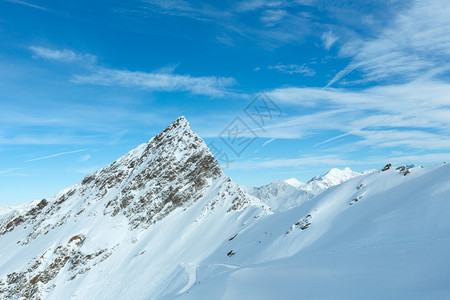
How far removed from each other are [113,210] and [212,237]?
82.8 ft

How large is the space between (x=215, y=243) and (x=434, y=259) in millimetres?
33899

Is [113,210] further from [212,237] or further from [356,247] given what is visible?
[356,247]

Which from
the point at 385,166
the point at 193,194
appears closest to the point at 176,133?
the point at 193,194

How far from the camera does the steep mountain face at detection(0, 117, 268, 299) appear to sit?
4928 cm

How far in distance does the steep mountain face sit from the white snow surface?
0.76ft

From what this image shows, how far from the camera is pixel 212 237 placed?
45.2 meters

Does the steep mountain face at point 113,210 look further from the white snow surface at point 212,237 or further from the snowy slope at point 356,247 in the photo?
the snowy slope at point 356,247

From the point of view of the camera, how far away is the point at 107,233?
5275 cm

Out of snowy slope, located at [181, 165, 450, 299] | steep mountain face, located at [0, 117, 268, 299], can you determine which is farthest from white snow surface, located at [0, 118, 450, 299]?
steep mountain face, located at [0, 117, 268, 299]

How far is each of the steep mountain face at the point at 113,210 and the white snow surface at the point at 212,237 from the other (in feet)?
0.76

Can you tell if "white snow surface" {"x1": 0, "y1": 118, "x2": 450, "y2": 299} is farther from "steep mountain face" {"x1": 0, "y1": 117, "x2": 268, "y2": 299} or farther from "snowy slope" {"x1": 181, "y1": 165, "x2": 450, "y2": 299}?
"steep mountain face" {"x1": 0, "y1": 117, "x2": 268, "y2": 299}

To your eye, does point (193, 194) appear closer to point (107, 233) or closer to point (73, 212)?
point (107, 233)

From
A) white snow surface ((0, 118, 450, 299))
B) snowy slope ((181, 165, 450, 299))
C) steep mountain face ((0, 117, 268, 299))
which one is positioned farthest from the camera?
steep mountain face ((0, 117, 268, 299))

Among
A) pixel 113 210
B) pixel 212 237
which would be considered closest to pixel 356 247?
pixel 212 237
